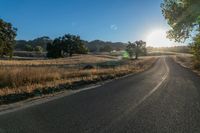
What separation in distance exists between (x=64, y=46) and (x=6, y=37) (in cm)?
6333

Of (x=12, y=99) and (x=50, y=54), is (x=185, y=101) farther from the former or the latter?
(x=50, y=54)

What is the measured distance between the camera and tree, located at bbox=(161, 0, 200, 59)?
23.7 m

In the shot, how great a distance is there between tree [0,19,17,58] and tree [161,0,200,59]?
24.3m

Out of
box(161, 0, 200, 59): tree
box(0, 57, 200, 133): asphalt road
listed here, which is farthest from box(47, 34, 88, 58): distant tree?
box(0, 57, 200, 133): asphalt road

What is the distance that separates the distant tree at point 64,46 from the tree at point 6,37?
58.2m

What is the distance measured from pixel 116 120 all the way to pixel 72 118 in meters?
1.18

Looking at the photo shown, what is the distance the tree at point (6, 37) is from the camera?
42519 mm

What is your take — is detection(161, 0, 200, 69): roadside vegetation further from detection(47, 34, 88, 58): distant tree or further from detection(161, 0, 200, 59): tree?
detection(47, 34, 88, 58): distant tree

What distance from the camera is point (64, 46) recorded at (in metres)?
107

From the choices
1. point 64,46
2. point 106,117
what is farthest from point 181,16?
point 64,46

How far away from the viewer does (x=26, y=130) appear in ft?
22.0

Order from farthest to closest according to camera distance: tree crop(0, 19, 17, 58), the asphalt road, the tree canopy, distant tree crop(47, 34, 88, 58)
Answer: distant tree crop(47, 34, 88, 58) < tree crop(0, 19, 17, 58) < the tree canopy < the asphalt road

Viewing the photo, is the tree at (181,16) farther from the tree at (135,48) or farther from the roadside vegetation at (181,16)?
the tree at (135,48)

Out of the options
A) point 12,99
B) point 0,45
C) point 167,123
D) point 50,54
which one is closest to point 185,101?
point 167,123
